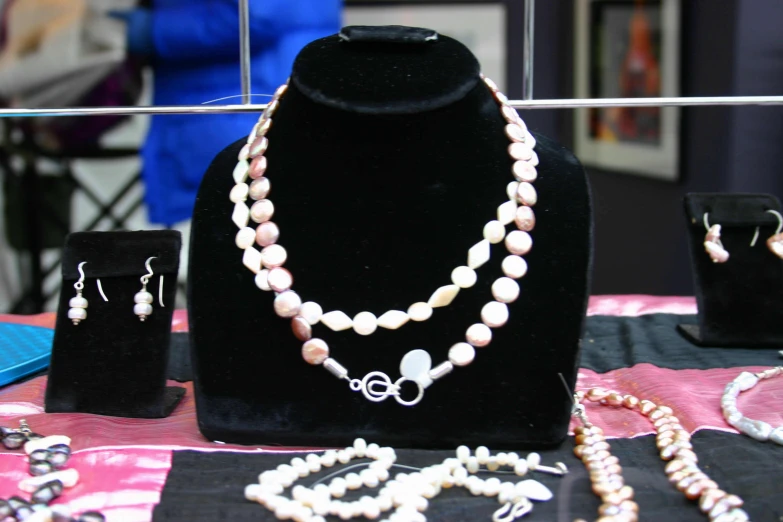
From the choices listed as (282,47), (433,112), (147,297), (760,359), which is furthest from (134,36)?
(760,359)

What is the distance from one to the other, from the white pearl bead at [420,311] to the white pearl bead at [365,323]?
0.03 metres

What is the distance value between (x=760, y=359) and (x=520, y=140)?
17.6 inches

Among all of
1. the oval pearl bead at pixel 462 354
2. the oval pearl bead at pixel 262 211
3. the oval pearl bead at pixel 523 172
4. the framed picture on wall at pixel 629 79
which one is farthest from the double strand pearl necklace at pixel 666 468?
the framed picture on wall at pixel 629 79

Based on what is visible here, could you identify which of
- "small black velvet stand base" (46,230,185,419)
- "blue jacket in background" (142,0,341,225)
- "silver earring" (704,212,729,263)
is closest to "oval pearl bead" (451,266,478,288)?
"small black velvet stand base" (46,230,185,419)

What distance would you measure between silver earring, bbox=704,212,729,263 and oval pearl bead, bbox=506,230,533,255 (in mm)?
366

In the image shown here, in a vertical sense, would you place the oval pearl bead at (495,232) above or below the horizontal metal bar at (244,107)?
below

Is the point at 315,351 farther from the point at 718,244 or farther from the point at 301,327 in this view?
the point at 718,244

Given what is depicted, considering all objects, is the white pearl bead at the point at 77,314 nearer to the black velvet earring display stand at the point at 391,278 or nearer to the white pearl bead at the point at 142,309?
the white pearl bead at the point at 142,309

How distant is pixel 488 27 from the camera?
2.08m

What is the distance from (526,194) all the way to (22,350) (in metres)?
0.64

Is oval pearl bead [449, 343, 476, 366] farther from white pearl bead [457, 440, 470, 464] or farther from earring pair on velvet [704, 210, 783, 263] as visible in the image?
earring pair on velvet [704, 210, 783, 263]

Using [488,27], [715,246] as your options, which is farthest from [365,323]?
[488,27]

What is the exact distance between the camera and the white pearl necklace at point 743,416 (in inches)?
29.9

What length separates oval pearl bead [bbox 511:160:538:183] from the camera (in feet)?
2.45
